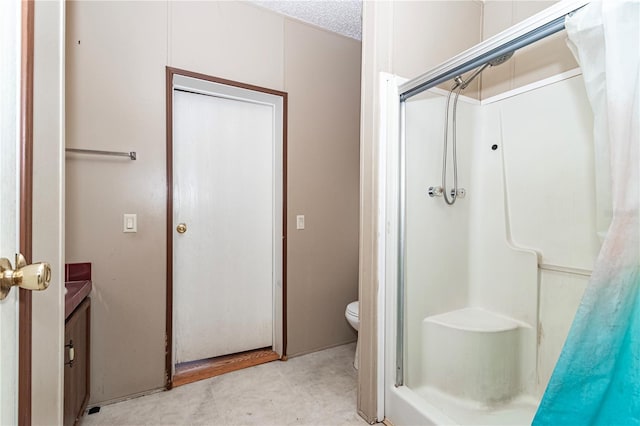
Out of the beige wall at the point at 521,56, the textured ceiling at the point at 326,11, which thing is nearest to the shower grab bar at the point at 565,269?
the beige wall at the point at 521,56

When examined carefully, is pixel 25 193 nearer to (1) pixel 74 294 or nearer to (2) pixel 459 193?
(1) pixel 74 294

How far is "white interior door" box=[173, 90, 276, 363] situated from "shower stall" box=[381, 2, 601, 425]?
112 cm

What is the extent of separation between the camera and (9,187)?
0.59 m

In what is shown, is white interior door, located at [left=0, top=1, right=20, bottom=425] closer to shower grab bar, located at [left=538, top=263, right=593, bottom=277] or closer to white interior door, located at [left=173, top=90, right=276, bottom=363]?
white interior door, located at [left=173, top=90, right=276, bottom=363]

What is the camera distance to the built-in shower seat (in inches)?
64.1

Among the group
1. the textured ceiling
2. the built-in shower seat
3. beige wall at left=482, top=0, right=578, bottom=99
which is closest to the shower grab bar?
the built-in shower seat

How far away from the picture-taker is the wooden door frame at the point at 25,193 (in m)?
0.61

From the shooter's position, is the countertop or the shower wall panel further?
the shower wall panel

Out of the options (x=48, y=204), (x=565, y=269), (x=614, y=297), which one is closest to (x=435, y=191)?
(x=565, y=269)

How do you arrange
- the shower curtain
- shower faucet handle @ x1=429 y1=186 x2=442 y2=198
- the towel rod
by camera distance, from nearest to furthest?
the shower curtain < the towel rod < shower faucet handle @ x1=429 y1=186 x2=442 y2=198

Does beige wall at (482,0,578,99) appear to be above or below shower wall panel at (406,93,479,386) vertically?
above

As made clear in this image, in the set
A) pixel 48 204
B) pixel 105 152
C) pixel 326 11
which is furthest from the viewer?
pixel 326 11

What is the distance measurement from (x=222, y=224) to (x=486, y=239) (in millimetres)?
1747

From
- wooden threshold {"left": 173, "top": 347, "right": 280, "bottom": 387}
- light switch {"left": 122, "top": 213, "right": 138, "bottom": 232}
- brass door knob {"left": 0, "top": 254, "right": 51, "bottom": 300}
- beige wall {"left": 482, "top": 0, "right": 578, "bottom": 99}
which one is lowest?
wooden threshold {"left": 173, "top": 347, "right": 280, "bottom": 387}
